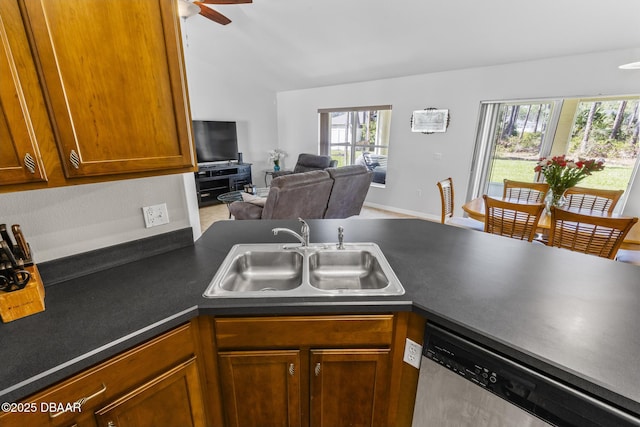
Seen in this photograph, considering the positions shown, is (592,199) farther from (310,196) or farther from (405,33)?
(310,196)

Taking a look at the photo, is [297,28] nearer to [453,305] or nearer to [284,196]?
[284,196]

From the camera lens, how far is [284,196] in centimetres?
300

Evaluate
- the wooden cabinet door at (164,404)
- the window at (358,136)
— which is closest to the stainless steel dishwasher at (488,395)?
the wooden cabinet door at (164,404)

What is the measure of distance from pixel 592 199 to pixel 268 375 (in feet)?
10.8

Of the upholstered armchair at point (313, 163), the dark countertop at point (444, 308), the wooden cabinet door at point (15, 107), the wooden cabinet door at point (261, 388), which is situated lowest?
the wooden cabinet door at point (261, 388)

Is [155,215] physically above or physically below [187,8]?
below

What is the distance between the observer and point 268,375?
109 cm

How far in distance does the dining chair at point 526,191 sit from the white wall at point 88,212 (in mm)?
3183

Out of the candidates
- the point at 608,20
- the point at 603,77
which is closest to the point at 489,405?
the point at 608,20

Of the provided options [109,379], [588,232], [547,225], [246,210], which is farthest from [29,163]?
[547,225]

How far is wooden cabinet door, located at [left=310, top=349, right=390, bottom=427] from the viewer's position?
1068 millimetres

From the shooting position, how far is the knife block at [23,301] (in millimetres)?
884

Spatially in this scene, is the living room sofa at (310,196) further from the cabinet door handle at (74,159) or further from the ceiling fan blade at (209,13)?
the cabinet door handle at (74,159)

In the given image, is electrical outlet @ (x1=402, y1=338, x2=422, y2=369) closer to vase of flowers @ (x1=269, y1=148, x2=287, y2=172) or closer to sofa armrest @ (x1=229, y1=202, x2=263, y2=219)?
sofa armrest @ (x1=229, y1=202, x2=263, y2=219)
